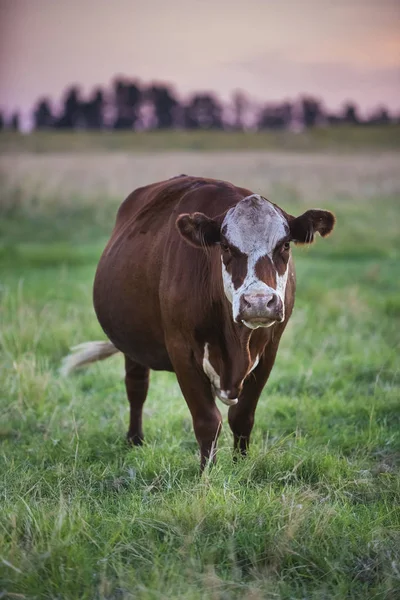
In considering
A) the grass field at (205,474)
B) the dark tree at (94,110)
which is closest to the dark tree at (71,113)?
the dark tree at (94,110)

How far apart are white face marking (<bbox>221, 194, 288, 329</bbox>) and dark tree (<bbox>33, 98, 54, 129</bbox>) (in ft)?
180

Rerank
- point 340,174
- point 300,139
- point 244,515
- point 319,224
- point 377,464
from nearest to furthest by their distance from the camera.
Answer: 1. point 244,515
2. point 319,224
3. point 377,464
4. point 340,174
5. point 300,139

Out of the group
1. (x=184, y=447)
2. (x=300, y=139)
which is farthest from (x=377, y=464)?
(x=300, y=139)

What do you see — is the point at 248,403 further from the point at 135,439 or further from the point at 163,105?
the point at 163,105

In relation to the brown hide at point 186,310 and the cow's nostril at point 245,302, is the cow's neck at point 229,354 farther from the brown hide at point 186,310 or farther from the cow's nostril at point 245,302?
the cow's nostril at point 245,302

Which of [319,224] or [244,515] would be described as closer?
[244,515]

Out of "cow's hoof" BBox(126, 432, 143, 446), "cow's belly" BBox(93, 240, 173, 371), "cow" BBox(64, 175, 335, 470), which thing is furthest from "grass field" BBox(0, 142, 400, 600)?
"cow's belly" BBox(93, 240, 173, 371)

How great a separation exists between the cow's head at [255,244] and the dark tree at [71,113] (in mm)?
55925

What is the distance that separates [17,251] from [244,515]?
11.6 meters

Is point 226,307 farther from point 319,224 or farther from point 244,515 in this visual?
point 244,515

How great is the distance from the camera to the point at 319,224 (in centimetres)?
454

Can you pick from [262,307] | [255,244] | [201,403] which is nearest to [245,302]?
[262,307]

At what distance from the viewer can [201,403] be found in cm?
486

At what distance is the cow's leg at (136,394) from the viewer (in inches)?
237
